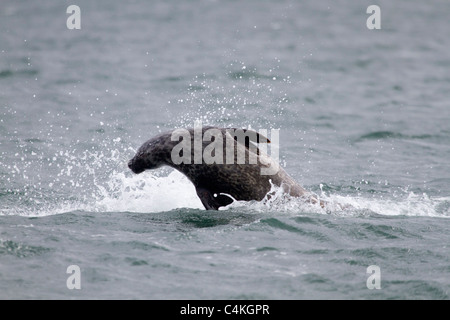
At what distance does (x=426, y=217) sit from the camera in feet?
47.9

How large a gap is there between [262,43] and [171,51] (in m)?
4.49

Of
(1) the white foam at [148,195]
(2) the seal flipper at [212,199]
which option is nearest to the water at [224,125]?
(1) the white foam at [148,195]

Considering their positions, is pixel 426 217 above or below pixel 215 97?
below

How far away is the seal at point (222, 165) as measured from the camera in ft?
45.8

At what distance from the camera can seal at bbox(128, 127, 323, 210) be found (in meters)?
13.9

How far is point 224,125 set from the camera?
Result: 859 inches

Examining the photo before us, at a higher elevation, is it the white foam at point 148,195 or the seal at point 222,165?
the seal at point 222,165

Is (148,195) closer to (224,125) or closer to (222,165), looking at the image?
(222,165)

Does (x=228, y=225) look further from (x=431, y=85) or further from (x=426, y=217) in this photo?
(x=431, y=85)

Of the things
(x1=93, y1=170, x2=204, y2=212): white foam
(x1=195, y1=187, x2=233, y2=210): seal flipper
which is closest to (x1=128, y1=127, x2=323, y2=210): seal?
(x1=195, y1=187, x2=233, y2=210): seal flipper

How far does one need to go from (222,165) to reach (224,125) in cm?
797

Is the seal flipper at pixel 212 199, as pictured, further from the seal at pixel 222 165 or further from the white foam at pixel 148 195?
the white foam at pixel 148 195

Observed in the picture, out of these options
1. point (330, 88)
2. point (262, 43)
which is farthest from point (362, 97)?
point (262, 43)

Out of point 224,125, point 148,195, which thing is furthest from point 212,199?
point 224,125
